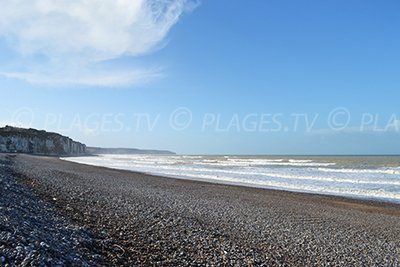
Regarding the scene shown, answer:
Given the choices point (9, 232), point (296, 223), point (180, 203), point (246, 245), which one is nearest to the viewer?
point (9, 232)

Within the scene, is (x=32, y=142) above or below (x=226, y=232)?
above

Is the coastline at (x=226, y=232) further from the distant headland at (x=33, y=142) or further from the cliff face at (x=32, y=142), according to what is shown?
the cliff face at (x=32, y=142)

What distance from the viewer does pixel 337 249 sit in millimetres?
8266

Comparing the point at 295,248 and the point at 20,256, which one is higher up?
the point at 20,256

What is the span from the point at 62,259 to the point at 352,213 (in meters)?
12.0

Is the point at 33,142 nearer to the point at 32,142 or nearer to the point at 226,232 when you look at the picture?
the point at 32,142

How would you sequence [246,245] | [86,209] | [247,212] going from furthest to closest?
[247,212]
[86,209]
[246,245]

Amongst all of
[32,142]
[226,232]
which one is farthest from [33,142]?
[226,232]

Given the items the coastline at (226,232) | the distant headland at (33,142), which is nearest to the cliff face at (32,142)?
the distant headland at (33,142)

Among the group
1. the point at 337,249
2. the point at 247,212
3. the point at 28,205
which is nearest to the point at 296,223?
the point at 247,212

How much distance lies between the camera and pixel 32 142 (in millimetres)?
82375

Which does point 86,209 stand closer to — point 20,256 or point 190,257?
point 190,257

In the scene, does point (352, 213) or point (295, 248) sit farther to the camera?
point (352, 213)

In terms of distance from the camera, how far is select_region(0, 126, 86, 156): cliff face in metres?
70.2
